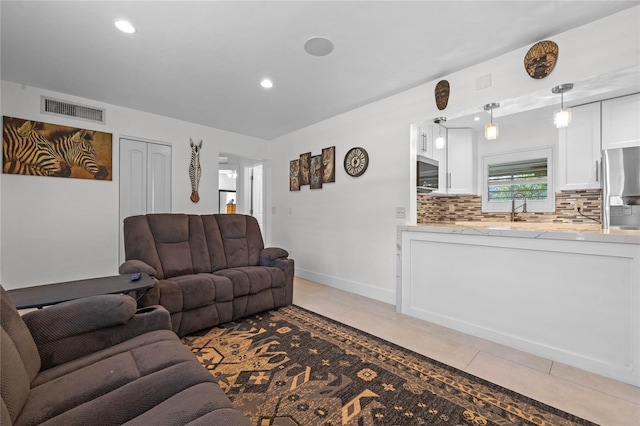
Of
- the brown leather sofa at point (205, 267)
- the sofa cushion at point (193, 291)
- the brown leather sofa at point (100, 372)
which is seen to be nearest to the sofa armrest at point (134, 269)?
the brown leather sofa at point (205, 267)

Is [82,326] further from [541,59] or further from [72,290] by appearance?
[541,59]

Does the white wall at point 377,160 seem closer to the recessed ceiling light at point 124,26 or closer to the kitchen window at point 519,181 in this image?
the kitchen window at point 519,181

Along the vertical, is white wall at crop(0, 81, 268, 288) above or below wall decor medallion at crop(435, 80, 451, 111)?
below

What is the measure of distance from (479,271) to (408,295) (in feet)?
2.51

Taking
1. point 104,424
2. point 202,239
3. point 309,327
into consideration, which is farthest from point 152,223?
point 104,424

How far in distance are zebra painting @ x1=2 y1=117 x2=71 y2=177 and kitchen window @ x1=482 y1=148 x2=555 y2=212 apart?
5.97 metres

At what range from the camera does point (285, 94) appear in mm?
3201

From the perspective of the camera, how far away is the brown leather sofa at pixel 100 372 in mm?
851

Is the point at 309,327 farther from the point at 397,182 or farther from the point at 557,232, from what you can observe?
the point at 557,232

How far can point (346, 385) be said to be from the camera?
1.69 metres

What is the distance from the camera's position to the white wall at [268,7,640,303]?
6.49 ft

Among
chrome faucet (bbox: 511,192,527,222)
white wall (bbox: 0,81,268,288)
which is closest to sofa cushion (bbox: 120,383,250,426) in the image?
white wall (bbox: 0,81,268,288)

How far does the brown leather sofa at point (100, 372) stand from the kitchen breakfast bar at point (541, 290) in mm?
2265

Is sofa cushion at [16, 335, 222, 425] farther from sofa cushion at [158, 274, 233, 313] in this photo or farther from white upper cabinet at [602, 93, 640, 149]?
white upper cabinet at [602, 93, 640, 149]
